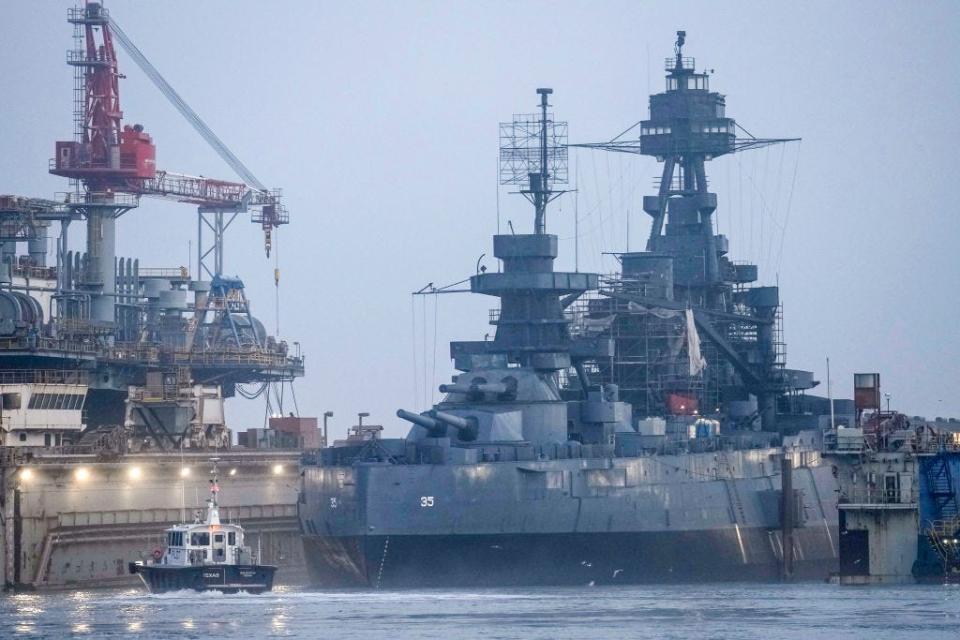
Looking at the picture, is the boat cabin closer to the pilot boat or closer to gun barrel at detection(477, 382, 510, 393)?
the pilot boat

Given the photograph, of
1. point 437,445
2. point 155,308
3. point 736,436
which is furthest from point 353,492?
point 155,308

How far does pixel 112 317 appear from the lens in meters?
111

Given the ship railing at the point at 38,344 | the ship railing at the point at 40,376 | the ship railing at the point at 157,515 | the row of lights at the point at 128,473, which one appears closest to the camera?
the row of lights at the point at 128,473

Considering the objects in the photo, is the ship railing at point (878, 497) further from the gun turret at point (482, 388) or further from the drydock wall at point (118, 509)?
the drydock wall at point (118, 509)

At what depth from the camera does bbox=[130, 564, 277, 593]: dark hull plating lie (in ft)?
238

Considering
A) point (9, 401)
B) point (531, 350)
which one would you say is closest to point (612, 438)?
point (531, 350)

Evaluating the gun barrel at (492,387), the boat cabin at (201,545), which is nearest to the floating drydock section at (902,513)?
the gun barrel at (492,387)

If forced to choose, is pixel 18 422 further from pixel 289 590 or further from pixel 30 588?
pixel 289 590

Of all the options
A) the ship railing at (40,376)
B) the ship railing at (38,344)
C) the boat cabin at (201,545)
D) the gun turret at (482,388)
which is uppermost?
the ship railing at (38,344)

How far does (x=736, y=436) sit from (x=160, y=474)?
887 inches

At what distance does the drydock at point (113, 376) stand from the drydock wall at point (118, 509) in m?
0.07

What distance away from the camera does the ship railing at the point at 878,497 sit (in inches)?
3069

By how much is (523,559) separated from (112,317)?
1622 inches

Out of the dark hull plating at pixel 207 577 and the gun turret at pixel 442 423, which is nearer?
the dark hull plating at pixel 207 577
